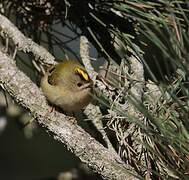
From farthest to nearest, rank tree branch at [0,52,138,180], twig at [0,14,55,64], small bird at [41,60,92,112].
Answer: small bird at [41,60,92,112], twig at [0,14,55,64], tree branch at [0,52,138,180]

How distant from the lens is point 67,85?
191cm

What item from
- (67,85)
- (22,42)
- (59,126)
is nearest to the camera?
(59,126)

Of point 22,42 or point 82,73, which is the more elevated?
point 22,42

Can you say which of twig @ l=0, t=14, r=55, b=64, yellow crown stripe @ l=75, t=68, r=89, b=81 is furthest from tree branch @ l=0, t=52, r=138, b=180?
yellow crown stripe @ l=75, t=68, r=89, b=81

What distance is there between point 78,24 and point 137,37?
190 mm

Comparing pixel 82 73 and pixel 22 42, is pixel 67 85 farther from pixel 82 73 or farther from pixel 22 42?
pixel 22 42

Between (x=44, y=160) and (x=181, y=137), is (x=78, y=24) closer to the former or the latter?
→ (x=181, y=137)

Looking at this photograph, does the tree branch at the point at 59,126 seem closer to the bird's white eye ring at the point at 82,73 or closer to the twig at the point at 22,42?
the twig at the point at 22,42

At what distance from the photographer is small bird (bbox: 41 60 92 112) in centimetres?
178

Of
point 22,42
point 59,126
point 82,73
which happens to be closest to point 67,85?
point 82,73

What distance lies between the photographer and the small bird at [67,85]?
1.78m

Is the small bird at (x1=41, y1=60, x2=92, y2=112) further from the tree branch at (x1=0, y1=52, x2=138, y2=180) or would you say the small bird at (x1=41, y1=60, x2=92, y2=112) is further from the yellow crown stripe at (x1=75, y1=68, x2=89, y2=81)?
the tree branch at (x1=0, y1=52, x2=138, y2=180)

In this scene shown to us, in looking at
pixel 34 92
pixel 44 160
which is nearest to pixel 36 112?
pixel 34 92

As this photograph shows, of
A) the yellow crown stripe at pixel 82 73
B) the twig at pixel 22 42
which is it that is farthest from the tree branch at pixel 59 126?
the yellow crown stripe at pixel 82 73
